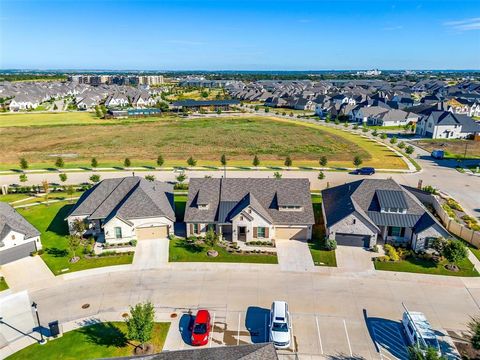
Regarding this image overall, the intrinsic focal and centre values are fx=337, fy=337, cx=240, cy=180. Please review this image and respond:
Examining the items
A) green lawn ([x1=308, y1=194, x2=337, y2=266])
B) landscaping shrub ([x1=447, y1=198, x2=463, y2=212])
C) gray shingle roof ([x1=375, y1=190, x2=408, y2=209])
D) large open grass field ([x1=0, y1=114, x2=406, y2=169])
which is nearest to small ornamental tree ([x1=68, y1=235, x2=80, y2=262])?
green lawn ([x1=308, y1=194, x2=337, y2=266])

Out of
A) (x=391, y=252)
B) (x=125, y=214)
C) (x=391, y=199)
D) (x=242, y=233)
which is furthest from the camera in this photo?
(x=391, y=199)

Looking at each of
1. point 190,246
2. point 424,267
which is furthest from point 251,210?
point 424,267

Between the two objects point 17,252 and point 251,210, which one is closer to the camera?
point 17,252

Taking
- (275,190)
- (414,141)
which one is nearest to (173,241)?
(275,190)

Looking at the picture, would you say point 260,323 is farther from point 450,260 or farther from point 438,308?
point 450,260

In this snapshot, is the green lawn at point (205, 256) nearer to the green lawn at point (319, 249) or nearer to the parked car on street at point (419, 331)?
the green lawn at point (319, 249)

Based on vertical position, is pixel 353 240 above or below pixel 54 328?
above

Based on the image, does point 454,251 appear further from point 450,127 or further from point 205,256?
point 450,127

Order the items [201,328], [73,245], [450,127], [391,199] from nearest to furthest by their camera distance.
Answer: [201,328] → [73,245] → [391,199] → [450,127]
